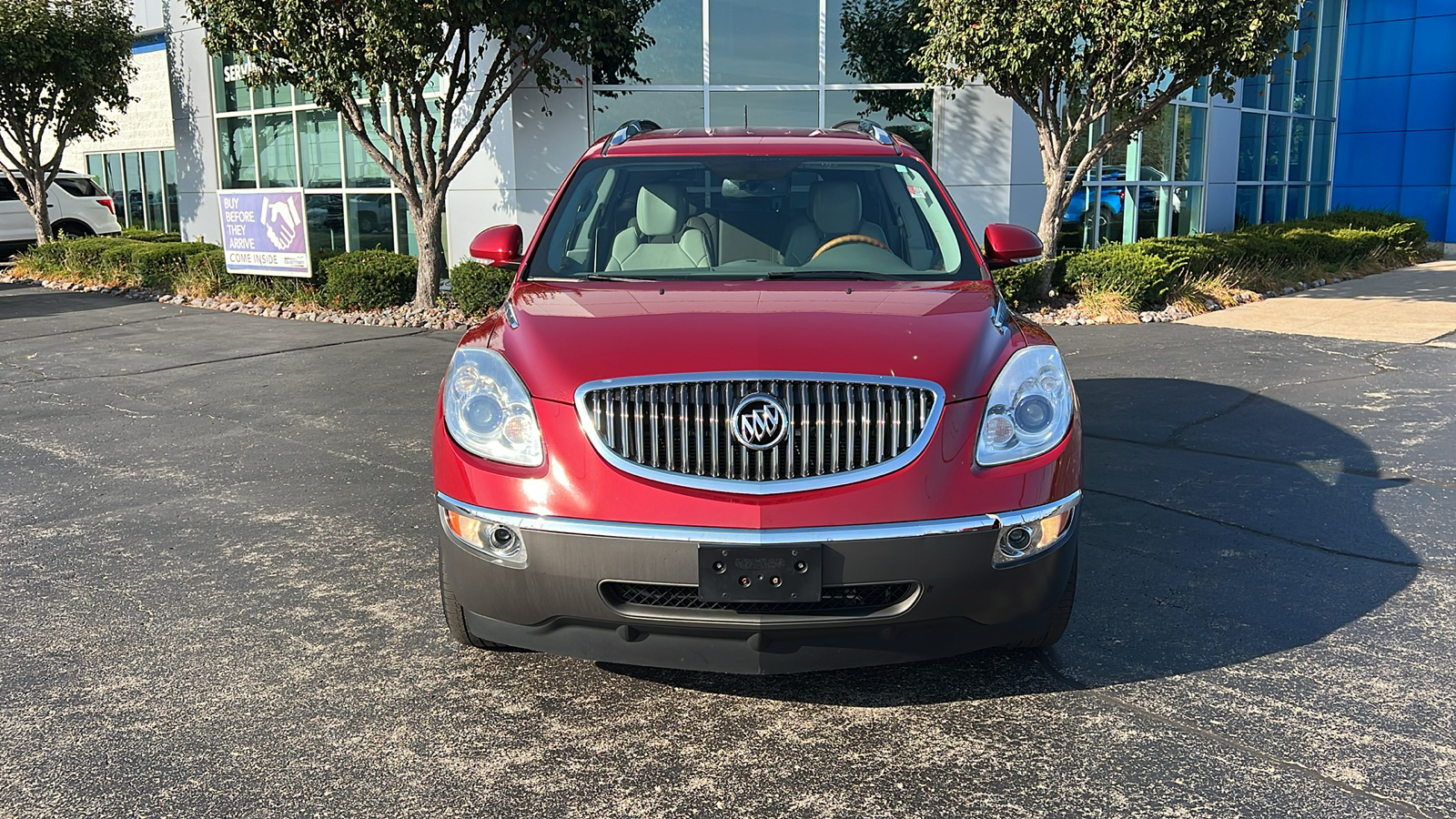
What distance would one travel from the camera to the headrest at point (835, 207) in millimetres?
4461

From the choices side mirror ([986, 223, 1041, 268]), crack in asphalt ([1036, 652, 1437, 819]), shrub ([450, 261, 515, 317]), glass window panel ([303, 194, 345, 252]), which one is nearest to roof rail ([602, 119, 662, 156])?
side mirror ([986, 223, 1041, 268])

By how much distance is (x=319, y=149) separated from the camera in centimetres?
1705

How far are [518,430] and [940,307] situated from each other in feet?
4.60

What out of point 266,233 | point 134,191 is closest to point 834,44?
point 266,233

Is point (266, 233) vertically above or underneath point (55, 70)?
underneath

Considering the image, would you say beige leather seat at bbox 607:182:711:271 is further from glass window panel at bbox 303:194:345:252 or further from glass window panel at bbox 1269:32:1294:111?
glass window panel at bbox 1269:32:1294:111

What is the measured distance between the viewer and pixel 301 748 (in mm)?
3137

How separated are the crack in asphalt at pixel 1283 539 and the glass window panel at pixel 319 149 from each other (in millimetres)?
14196

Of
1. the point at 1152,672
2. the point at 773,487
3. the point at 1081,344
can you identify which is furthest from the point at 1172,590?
the point at 1081,344

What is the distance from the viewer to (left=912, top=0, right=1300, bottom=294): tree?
36.6 feet

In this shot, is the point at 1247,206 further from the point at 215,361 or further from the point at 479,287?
the point at 215,361

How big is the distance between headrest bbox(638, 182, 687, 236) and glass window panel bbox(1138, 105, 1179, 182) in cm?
1471

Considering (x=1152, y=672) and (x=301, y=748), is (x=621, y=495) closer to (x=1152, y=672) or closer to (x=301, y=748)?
(x=301, y=748)

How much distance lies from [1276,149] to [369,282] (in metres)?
17.9
